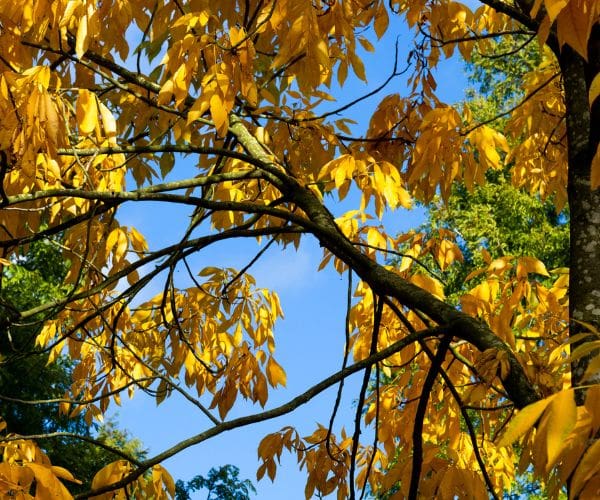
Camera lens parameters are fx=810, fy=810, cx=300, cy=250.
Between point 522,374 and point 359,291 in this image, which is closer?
point 522,374

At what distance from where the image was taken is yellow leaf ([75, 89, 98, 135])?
224cm

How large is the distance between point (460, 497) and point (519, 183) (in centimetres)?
296

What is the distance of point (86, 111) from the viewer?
2246mm

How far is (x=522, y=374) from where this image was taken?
2078 millimetres

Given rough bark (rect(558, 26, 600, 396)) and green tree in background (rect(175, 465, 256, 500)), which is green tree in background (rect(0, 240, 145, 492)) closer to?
green tree in background (rect(175, 465, 256, 500))

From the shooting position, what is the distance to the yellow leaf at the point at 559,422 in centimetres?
111

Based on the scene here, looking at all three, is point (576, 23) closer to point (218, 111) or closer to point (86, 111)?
point (218, 111)

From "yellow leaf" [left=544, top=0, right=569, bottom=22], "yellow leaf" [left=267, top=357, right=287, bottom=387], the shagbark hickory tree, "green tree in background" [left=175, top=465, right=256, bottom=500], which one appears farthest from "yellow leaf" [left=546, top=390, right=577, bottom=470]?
"green tree in background" [left=175, top=465, right=256, bottom=500]

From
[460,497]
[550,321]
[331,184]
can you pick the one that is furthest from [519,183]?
[460,497]

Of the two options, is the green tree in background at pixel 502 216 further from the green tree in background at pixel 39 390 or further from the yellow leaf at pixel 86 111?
the yellow leaf at pixel 86 111

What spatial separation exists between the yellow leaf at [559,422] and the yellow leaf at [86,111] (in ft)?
5.03

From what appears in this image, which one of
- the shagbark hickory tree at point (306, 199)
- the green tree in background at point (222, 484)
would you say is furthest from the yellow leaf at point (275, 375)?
the green tree in background at point (222, 484)

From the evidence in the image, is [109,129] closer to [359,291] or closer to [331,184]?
[331,184]

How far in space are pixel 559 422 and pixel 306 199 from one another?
1.60 metres
